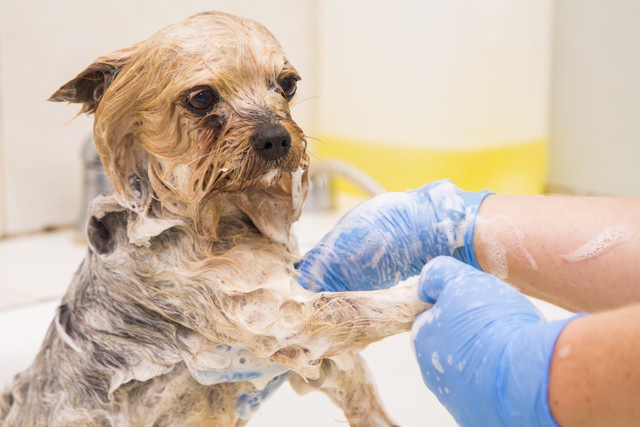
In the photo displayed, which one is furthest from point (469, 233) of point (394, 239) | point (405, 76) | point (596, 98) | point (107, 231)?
point (405, 76)

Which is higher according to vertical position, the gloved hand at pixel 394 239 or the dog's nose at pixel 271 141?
the dog's nose at pixel 271 141

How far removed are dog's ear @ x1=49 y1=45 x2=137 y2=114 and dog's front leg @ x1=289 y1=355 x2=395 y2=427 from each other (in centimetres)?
45

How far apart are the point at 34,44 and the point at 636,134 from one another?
55.6 inches

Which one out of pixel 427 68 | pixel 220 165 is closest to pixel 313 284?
pixel 220 165

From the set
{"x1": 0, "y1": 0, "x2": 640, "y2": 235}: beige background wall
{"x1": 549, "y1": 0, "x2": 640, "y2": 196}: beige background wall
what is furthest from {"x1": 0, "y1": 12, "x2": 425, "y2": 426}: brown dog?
{"x1": 0, "y1": 0, "x2": 640, "y2": 235}: beige background wall

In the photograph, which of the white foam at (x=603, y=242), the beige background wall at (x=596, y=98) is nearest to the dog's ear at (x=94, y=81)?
the white foam at (x=603, y=242)

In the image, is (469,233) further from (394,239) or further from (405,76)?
(405,76)

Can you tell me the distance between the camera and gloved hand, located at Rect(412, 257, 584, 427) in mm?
829

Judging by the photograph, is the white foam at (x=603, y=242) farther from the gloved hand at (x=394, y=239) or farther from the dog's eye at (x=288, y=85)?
the dog's eye at (x=288, y=85)

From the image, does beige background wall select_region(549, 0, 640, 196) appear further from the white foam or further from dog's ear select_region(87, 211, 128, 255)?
dog's ear select_region(87, 211, 128, 255)

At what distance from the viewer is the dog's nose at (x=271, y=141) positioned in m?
0.91

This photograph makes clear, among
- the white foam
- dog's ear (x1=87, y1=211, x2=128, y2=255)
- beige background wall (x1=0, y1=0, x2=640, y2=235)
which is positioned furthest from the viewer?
beige background wall (x1=0, y1=0, x2=640, y2=235)

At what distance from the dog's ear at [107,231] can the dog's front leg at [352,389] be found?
311 mm

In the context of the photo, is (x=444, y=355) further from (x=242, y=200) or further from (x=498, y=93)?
(x=498, y=93)
